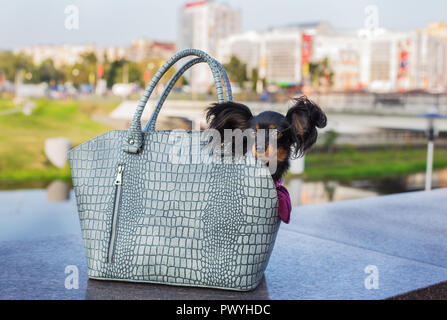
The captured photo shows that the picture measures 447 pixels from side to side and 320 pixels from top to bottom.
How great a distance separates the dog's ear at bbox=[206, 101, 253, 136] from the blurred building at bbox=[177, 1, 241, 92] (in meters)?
97.2

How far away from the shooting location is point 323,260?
7.06 ft

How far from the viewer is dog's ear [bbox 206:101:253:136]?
1672 millimetres

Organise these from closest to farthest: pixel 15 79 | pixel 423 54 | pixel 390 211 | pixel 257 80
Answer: pixel 390 211 → pixel 15 79 → pixel 257 80 → pixel 423 54

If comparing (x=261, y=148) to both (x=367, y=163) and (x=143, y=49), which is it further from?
(x=143, y=49)

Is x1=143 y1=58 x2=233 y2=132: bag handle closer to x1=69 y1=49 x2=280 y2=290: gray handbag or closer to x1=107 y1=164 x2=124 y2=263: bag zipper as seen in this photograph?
x1=69 y1=49 x2=280 y2=290: gray handbag

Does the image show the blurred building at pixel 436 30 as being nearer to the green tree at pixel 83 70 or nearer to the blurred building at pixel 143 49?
the green tree at pixel 83 70

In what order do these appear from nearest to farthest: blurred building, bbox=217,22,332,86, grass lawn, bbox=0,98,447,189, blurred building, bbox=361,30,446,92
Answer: grass lawn, bbox=0,98,447,189, blurred building, bbox=361,30,446,92, blurred building, bbox=217,22,332,86

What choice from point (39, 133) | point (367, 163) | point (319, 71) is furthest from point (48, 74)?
point (367, 163)

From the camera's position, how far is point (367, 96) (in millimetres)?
25062

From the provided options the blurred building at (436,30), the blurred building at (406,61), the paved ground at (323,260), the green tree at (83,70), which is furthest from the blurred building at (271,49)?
the paved ground at (323,260)

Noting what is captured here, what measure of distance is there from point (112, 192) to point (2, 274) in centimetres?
51

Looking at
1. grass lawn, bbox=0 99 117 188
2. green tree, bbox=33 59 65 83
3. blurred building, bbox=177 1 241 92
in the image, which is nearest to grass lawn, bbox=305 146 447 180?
grass lawn, bbox=0 99 117 188
